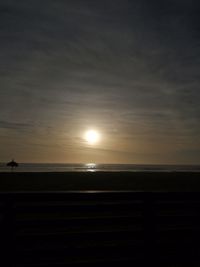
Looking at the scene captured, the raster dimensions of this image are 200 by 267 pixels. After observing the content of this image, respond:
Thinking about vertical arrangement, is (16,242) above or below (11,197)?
below

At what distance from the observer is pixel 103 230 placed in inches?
192

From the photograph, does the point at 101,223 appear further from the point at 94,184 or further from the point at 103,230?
the point at 94,184

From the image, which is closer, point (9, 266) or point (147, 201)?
point (9, 266)

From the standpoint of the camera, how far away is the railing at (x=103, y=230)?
423cm

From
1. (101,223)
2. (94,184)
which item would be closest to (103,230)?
(101,223)

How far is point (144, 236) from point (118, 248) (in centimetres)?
133

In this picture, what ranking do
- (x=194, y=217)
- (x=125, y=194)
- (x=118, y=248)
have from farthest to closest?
(x=118, y=248), (x=194, y=217), (x=125, y=194)

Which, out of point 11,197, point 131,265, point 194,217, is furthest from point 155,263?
point 11,197

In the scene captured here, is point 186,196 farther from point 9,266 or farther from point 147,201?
point 9,266

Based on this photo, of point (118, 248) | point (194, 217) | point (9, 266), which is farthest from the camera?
point (118, 248)

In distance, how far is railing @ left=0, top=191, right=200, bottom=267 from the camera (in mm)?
4234

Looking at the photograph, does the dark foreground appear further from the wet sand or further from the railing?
the wet sand

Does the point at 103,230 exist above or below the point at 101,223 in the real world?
below

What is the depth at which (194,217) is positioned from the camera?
16.3 ft
